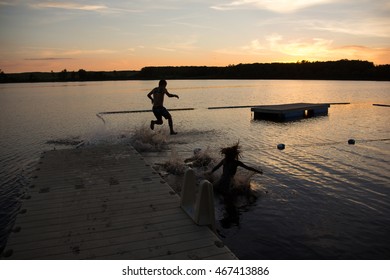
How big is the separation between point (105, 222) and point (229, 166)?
4084 mm

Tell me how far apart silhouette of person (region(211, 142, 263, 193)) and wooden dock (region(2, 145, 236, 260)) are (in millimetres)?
1840

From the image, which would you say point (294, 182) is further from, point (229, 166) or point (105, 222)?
point (105, 222)

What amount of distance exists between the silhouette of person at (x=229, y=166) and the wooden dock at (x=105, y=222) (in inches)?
72.5

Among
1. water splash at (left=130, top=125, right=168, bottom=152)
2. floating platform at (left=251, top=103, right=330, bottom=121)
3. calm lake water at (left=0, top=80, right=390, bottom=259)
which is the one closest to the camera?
calm lake water at (left=0, top=80, right=390, bottom=259)

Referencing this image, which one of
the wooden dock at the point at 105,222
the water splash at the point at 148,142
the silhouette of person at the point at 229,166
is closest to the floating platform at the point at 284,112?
the water splash at the point at 148,142

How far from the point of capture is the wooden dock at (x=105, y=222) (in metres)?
5.44

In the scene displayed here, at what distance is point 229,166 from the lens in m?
9.47

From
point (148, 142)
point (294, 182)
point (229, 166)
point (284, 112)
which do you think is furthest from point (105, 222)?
point (284, 112)

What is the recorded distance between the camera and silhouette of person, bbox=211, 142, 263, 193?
9.26 metres

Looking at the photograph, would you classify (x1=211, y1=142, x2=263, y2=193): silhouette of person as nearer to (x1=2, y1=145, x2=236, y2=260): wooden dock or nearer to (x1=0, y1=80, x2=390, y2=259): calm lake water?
(x1=0, y1=80, x2=390, y2=259): calm lake water

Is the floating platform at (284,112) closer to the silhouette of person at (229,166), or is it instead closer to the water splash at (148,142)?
the water splash at (148,142)

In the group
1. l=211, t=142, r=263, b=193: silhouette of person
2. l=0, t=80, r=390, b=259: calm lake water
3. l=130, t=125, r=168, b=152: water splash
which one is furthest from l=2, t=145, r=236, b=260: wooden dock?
l=130, t=125, r=168, b=152: water splash

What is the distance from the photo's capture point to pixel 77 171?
412 inches

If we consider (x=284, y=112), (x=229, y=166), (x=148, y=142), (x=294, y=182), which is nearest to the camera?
(x=229, y=166)
